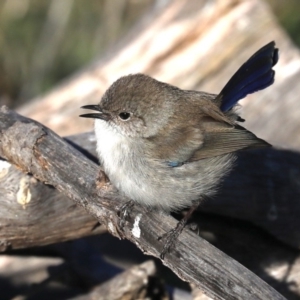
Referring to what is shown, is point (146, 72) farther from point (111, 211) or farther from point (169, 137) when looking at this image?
point (111, 211)

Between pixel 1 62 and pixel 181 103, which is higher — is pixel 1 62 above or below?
above

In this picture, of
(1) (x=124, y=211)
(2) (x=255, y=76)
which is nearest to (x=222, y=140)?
(2) (x=255, y=76)

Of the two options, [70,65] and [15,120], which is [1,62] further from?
[15,120]

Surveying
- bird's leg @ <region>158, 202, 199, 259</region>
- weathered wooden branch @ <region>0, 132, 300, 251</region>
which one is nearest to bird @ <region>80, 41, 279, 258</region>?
bird's leg @ <region>158, 202, 199, 259</region>

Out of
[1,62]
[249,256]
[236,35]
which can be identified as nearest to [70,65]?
[1,62]

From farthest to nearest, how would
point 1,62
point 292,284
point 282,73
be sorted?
point 1,62 → point 282,73 → point 292,284

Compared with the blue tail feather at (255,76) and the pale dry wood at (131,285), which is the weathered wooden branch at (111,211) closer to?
the pale dry wood at (131,285)

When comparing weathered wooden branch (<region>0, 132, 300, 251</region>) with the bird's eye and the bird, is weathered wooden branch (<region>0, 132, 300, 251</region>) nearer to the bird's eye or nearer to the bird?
the bird

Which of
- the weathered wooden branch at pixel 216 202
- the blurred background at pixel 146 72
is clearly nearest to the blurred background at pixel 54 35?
the blurred background at pixel 146 72
